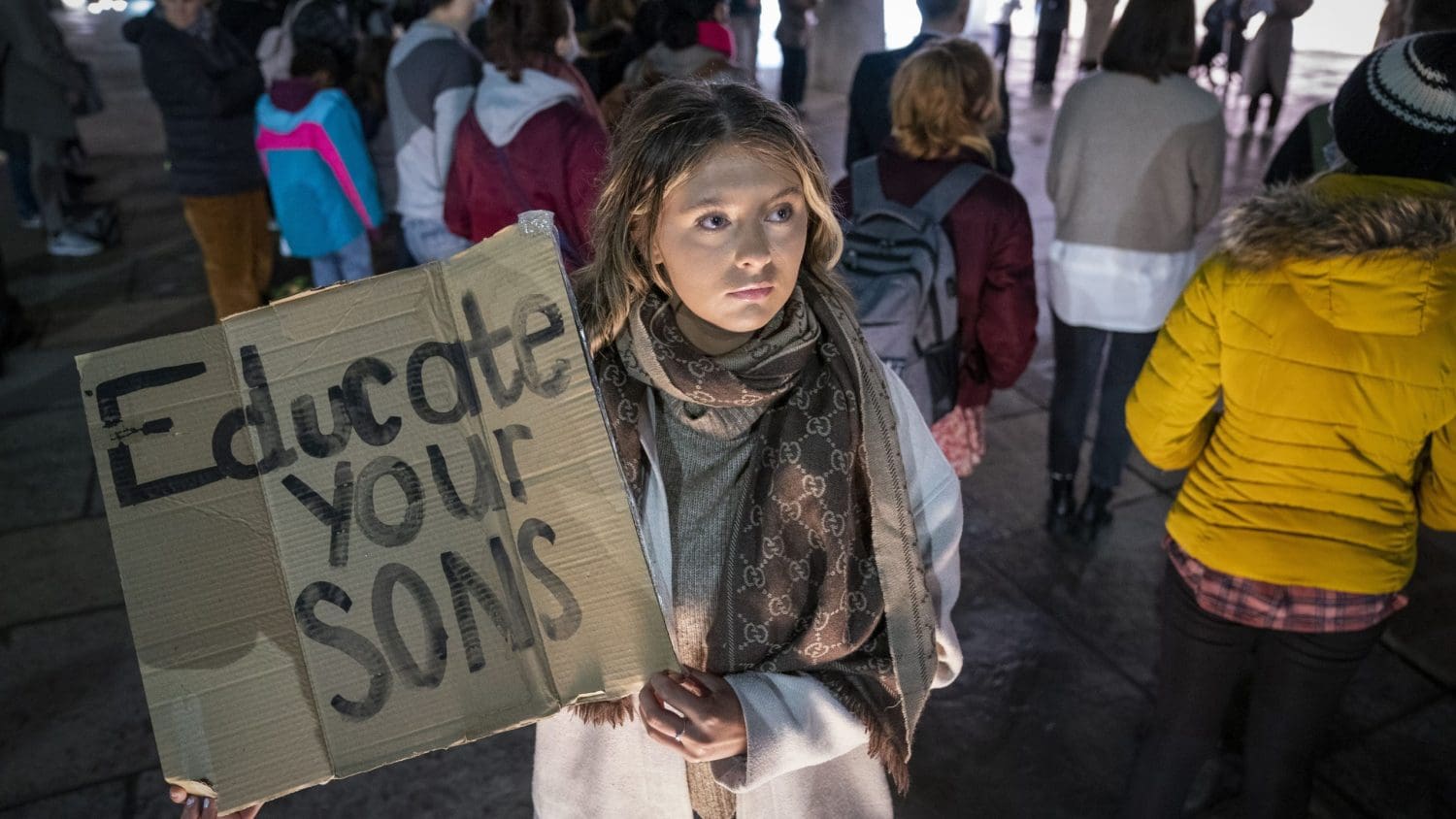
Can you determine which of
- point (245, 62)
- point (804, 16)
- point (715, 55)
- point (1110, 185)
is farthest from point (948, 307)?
point (804, 16)

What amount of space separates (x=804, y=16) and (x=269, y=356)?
1008 cm

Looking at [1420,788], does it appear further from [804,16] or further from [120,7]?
[120,7]

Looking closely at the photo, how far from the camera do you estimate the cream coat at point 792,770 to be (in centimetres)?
155

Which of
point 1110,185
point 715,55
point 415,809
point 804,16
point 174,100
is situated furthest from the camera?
point 804,16

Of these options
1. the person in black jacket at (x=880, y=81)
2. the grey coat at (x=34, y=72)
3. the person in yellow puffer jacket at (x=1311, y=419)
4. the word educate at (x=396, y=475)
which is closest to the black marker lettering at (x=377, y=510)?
the word educate at (x=396, y=475)

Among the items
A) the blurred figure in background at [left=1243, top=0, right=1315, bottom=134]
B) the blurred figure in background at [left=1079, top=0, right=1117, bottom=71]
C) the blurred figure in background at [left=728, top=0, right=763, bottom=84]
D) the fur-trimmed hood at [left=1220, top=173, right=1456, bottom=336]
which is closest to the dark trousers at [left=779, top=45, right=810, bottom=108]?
the blurred figure in background at [left=728, top=0, right=763, bottom=84]

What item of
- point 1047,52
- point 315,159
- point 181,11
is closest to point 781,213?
point 315,159

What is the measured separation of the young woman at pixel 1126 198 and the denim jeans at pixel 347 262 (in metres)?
3.29

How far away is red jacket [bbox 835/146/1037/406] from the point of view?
116 inches

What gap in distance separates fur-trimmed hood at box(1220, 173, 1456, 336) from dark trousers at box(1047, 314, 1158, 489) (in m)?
1.80

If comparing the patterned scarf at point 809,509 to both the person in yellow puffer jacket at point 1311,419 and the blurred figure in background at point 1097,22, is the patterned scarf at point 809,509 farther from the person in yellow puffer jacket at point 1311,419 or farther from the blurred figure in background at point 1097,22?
the blurred figure in background at point 1097,22

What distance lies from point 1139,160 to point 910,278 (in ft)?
3.99

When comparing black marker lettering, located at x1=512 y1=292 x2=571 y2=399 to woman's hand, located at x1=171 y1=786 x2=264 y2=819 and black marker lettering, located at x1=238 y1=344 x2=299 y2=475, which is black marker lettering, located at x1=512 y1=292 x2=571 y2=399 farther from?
woman's hand, located at x1=171 y1=786 x2=264 y2=819

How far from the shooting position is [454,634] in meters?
1.30
